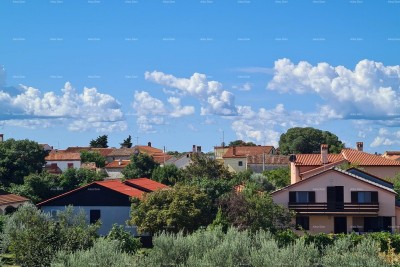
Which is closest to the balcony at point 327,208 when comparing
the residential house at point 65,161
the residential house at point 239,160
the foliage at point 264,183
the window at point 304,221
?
the window at point 304,221

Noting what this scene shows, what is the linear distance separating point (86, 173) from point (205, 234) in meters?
45.9

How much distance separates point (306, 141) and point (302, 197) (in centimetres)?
8031

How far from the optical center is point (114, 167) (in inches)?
3866

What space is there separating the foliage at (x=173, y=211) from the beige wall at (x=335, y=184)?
21.1 ft

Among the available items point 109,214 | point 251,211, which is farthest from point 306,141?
point 251,211

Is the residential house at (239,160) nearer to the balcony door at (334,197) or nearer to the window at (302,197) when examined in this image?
the window at (302,197)

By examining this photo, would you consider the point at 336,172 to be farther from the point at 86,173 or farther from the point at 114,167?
the point at 114,167

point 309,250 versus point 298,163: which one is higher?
point 298,163

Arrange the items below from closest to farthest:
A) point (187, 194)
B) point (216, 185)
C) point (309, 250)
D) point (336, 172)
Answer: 1. point (309, 250)
2. point (187, 194)
3. point (336, 172)
4. point (216, 185)

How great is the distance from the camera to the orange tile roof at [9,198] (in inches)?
2141

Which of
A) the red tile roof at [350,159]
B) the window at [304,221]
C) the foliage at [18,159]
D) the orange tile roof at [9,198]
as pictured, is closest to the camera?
the window at [304,221]

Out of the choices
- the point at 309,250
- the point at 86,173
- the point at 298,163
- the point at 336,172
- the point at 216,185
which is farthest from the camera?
the point at 86,173

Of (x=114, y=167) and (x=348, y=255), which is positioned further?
(x=114, y=167)

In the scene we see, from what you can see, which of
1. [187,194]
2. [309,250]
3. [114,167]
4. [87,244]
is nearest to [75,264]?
[87,244]
